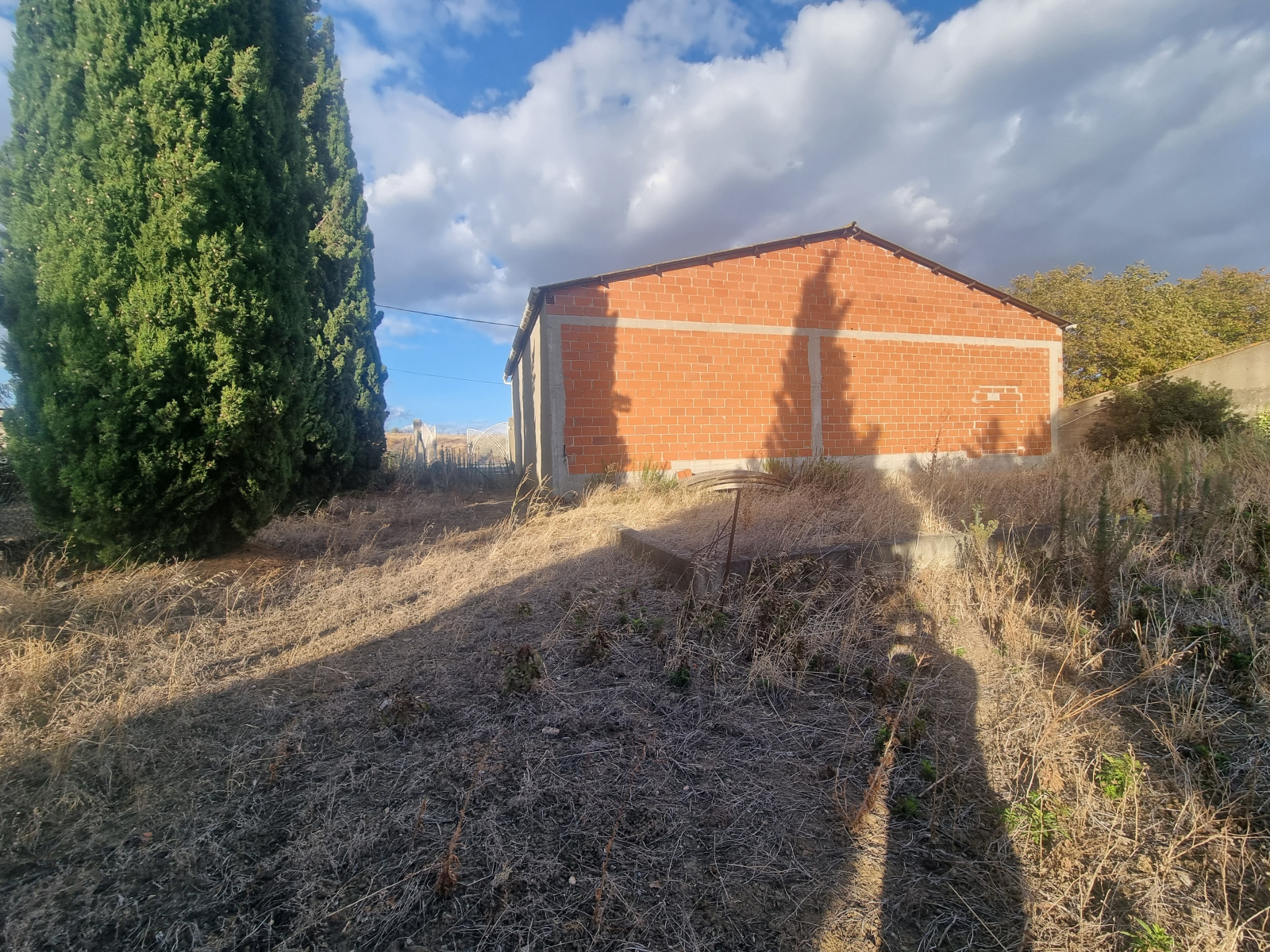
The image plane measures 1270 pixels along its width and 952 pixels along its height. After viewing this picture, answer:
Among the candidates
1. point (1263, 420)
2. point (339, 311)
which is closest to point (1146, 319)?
point (1263, 420)

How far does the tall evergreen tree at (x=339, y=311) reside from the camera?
959cm

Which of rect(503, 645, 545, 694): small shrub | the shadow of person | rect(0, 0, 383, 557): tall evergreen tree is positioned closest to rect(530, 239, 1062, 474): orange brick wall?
rect(0, 0, 383, 557): tall evergreen tree

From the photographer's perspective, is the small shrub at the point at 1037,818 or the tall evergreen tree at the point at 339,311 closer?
the small shrub at the point at 1037,818

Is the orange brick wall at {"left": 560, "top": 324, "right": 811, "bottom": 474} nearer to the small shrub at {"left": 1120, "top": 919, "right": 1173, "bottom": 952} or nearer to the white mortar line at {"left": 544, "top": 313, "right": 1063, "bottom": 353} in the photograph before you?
the white mortar line at {"left": 544, "top": 313, "right": 1063, "bottom": 353}

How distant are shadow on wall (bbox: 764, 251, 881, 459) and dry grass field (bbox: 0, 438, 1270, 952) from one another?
6615mm

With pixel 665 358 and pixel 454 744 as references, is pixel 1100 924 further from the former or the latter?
pixel 665 358

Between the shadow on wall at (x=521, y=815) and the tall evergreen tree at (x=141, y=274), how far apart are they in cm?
226

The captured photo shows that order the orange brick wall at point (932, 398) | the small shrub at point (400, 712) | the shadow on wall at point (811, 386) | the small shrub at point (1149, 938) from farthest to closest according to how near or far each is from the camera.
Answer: the orange brick wall at point (932, 398) < the shadow on wall at point (811, 386) < the small shrub at point (400, 712) < the small shrub at point (1149, 938)

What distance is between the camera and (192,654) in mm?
2854

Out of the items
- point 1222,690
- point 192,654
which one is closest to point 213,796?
point 192,654

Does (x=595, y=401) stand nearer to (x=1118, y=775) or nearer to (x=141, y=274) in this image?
(x=141, y=274)

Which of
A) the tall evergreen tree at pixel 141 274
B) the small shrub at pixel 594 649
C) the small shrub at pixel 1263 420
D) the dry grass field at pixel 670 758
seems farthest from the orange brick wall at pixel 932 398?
the tall evergreen tree at pixel 141 274

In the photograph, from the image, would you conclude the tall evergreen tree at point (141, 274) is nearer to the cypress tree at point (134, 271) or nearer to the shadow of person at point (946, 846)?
the cypress tree at point (134, 271)

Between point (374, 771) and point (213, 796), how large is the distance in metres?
0.48
